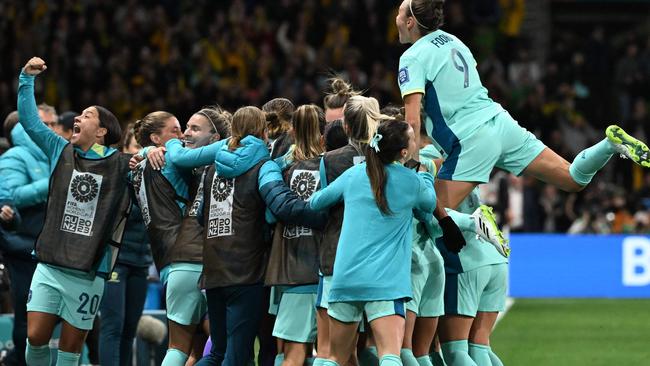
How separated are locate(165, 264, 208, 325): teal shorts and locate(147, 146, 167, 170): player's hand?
66 cm

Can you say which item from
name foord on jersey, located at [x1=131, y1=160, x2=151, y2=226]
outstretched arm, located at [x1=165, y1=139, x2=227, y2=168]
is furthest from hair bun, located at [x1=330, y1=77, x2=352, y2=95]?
name foord on jersey, located at [x1=131, y1=160, x2=151, y2=226]

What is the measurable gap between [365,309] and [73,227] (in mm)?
2268

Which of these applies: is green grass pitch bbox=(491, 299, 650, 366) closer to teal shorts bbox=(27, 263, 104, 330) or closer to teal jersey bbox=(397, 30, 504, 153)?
teal jersey bbox=(397, 30, 504, 153)

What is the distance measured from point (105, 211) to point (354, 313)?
2.12 m

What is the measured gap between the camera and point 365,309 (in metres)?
7.24

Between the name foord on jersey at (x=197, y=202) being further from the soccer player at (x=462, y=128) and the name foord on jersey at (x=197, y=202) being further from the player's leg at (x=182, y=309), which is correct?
the soccer player at (x=462, y=128)

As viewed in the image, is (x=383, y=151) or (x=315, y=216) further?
(x=315, y=216)

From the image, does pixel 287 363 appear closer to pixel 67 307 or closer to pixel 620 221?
pixel 67 307

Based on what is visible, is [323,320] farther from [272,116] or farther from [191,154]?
[272,116]

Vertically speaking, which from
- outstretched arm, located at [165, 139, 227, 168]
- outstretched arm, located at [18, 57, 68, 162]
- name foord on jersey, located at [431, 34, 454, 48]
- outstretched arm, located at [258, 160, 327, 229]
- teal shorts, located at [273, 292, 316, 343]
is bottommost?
teal shorts, located at [273, 292, 316, 343]

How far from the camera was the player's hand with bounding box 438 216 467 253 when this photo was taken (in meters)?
7.53

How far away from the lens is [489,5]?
22.3 m

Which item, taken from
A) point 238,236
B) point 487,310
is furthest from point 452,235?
point 238,236

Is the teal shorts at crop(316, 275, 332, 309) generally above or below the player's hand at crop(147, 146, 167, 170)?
below
